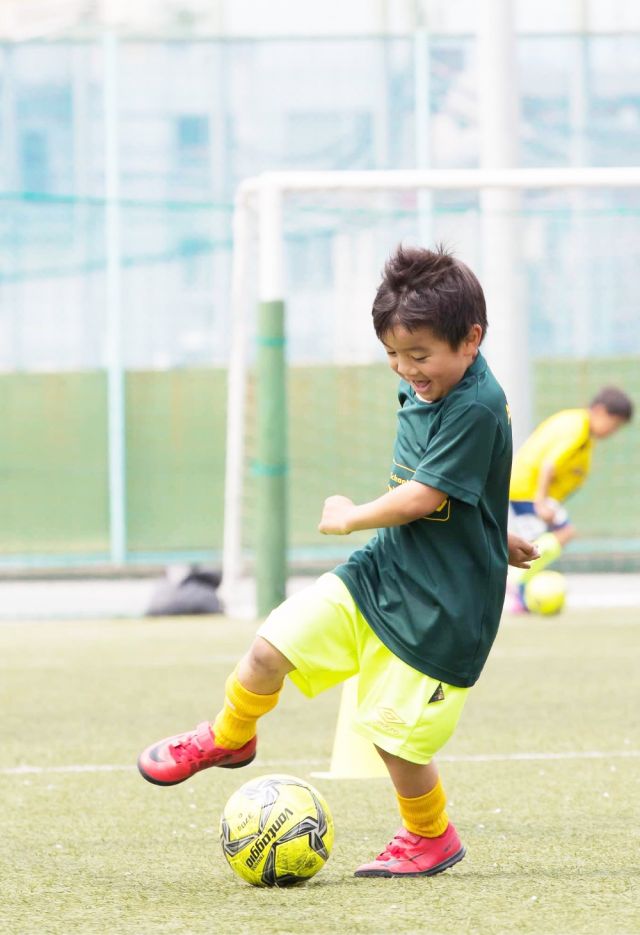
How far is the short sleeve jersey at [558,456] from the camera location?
396 inches

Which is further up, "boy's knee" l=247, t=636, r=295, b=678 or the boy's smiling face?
the boy's smiling face

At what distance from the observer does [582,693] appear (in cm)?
696

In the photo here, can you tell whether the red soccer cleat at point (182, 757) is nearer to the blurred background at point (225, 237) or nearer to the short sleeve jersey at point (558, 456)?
the short sleeve jersey at point (558, 456)

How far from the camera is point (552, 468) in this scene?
32.8 feet

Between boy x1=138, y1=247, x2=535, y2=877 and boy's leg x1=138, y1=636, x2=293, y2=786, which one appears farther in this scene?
boy's leg x1=138, y1=636, x2=293, y2=786

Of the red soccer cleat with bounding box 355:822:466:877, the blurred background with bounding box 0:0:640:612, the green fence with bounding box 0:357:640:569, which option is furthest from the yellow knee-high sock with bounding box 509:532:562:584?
the red soccer cleat with bounding box 355:822:466:877

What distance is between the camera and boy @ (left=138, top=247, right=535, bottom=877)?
3.64m

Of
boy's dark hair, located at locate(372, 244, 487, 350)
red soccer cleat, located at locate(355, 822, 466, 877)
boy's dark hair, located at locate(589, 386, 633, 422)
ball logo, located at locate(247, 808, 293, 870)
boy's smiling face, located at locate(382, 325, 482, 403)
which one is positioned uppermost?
boy's dark hair, located at locate(372, 244, 487, 350)

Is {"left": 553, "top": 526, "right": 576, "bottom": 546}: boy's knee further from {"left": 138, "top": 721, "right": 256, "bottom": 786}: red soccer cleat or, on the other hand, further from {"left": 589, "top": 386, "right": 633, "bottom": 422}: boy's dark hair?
{"left": 138, "top": 721, "right": 256, "bottom": 786}: red soccer cleat

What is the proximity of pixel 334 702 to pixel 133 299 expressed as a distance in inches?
282

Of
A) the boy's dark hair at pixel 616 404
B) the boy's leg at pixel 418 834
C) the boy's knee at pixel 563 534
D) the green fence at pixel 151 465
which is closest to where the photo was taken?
the boy's leg at pixel 418 834

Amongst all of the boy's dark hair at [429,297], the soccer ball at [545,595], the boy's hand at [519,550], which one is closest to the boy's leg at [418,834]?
the boy's hand at [519,550]

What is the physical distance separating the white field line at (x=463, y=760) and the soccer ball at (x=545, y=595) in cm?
428

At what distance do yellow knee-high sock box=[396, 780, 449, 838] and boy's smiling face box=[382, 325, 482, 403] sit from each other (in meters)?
0.95
